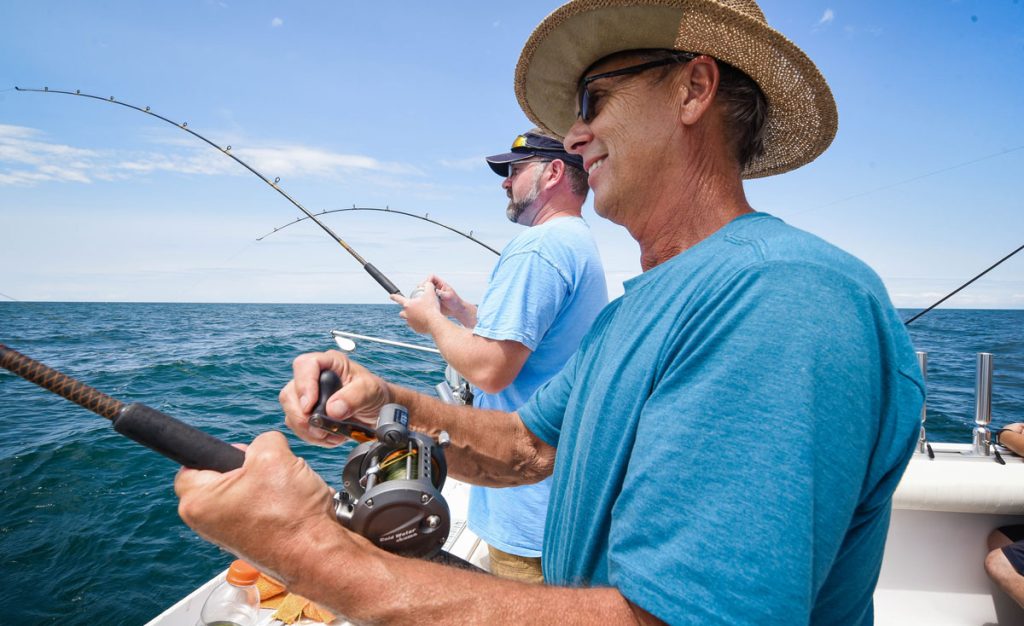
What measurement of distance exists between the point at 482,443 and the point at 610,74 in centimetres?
107

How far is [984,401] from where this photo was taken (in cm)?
283

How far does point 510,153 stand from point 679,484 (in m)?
2.08

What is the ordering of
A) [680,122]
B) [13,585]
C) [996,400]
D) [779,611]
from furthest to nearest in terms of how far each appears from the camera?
[996,400]
[13,585]
[680,122]
[779,611]

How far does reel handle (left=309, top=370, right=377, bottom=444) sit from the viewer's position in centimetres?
136

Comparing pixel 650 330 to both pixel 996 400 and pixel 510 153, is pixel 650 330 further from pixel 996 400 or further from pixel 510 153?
pixel 996 400

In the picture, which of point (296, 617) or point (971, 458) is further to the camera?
point (971, 458)

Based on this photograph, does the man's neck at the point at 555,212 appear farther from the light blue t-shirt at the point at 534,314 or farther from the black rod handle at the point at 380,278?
the black rod handle at the point at 380,278

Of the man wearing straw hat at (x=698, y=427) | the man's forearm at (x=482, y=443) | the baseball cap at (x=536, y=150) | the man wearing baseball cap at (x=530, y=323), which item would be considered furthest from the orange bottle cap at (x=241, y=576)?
the baseball cap at (x=536, y=150)

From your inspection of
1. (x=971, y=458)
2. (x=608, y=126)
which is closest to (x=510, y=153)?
(x=608, y=126)

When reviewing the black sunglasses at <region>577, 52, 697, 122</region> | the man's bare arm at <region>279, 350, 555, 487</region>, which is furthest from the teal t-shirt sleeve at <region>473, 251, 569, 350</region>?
the black sunglasses at <region>577, 52, 697, 122</region>

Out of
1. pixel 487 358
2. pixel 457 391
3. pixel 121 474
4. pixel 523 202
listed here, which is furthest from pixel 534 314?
pixel 121 474

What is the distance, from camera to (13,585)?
4430mm

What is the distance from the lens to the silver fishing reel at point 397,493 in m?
0.98

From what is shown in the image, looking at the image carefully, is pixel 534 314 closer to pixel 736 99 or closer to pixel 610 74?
pixel 610 74
